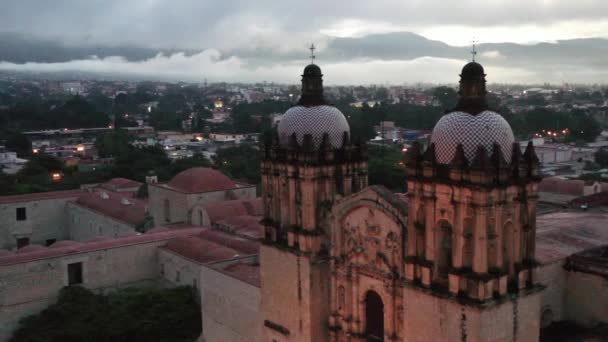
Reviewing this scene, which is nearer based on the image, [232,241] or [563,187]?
[232,241]

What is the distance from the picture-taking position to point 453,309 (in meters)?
13.4

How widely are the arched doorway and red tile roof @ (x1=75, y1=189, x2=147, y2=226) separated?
25.8 metres

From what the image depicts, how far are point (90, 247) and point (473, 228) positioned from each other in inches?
887

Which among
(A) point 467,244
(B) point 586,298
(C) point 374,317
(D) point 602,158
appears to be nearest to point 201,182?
(C) point 374,317

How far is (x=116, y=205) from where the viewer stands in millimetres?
42531

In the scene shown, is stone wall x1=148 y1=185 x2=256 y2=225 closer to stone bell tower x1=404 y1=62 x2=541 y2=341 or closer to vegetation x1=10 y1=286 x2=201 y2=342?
vegetation x1=10 y1=286 x2=201 y2=342

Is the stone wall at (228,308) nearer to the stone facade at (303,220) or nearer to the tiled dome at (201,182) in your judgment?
the stone facade at (303,220)

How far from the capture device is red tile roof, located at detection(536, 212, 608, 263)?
768 inches

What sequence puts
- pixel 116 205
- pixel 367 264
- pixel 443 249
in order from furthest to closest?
1. pixel 116 205
2. pixel 367 264
3. pixel 443 249

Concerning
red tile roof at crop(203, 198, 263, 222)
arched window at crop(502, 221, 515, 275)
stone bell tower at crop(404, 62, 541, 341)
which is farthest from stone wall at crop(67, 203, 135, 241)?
arched window at crop(502, 221, 515, 275)

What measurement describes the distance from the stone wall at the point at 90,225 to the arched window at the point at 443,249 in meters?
28.4

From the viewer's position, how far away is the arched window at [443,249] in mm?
13773

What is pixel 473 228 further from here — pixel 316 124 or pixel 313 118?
pixel 313 118

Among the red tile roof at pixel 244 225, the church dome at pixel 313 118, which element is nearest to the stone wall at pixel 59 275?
the red tile roof at pixel 244 225
